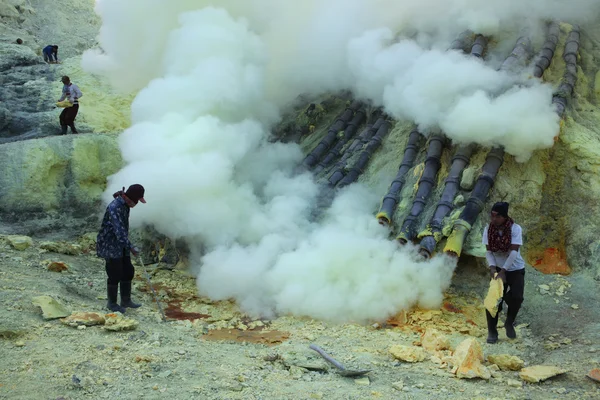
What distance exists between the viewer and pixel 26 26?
16.4 metres

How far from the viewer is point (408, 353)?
13.6 feet

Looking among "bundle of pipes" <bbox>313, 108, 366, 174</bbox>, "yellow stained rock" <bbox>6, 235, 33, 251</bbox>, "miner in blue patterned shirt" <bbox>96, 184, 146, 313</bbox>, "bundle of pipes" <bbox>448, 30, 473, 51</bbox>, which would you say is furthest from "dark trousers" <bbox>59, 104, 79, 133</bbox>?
"bundle of pipes" <bbox>448, 30, 473, 51</bbox>

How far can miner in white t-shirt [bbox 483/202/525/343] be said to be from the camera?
14.0 ft

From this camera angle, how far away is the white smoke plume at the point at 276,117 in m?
5.43

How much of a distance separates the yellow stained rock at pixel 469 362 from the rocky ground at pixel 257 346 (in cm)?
1

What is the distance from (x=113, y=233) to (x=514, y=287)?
332cm

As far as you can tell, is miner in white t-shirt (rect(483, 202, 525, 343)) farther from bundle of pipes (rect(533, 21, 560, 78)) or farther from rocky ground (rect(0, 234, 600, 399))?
bundle of pipes (rect(533, 21, 560, 78))

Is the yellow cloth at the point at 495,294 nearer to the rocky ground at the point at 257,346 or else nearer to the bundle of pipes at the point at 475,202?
the rocky ground at the point at 257,346

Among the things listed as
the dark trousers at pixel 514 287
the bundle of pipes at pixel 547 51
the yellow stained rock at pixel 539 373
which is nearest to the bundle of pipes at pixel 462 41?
the bundle of pipes at pixel 547 51

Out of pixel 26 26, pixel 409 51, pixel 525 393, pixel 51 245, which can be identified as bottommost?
pixel 525 393

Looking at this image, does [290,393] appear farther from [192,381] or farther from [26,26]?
[26,26]

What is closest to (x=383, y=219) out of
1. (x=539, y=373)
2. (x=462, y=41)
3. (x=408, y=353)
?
(x=408, y=353)

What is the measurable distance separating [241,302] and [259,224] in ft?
3.44

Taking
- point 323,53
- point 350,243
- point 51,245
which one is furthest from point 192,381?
point 323,53
